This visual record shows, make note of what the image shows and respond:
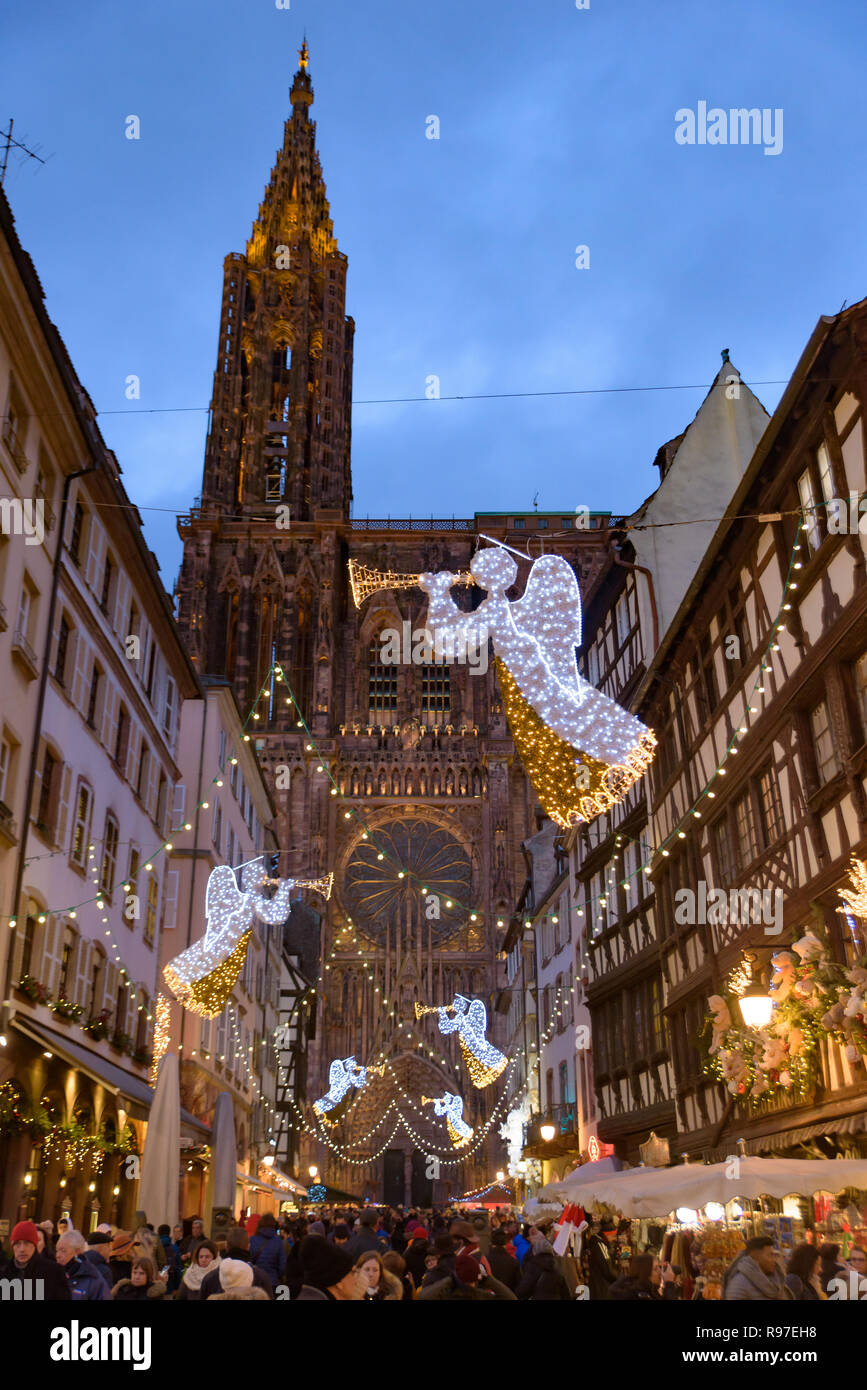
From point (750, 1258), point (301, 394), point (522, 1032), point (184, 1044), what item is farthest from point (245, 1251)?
point (301, 394)

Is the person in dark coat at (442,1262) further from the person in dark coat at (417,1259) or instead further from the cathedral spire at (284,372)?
the cathedral spire at (284,372)

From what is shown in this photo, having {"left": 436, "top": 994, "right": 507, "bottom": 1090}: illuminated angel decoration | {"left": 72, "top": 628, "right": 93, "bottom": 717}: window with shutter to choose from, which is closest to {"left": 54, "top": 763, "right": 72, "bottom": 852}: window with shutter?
{"left": 72, "top": 628, "right": 93, "bottom": 717}: window with shutter

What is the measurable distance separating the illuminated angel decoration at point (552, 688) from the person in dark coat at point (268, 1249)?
191 inches

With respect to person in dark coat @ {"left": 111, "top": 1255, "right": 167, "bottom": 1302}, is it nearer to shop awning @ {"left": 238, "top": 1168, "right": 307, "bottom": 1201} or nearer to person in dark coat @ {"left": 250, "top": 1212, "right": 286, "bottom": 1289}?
person in dark coat @ {"left": 250, "top": 1212, "right": 286, "bottom": 1289}

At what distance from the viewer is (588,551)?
218 ft

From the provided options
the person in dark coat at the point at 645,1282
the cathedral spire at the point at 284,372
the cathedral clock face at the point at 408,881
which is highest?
the cathedral spire at the point at 284,372

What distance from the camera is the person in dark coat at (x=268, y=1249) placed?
1105cm

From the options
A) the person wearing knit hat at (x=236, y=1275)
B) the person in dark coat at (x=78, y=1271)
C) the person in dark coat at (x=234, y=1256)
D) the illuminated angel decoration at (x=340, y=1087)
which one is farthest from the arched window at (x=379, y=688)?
the person wearing knit hat at (x=236, y=1275)

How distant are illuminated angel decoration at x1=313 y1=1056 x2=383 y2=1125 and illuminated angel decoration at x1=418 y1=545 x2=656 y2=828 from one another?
39369 millimetres

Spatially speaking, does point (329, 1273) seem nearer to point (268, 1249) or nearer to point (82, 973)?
point (268, 1249)

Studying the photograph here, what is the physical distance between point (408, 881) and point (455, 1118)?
1157cm

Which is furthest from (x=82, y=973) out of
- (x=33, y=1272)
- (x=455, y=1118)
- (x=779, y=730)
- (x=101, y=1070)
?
(x=455, y=1118)

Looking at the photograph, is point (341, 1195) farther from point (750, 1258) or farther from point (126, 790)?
point (750, 1258)

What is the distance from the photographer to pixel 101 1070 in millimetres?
17938
